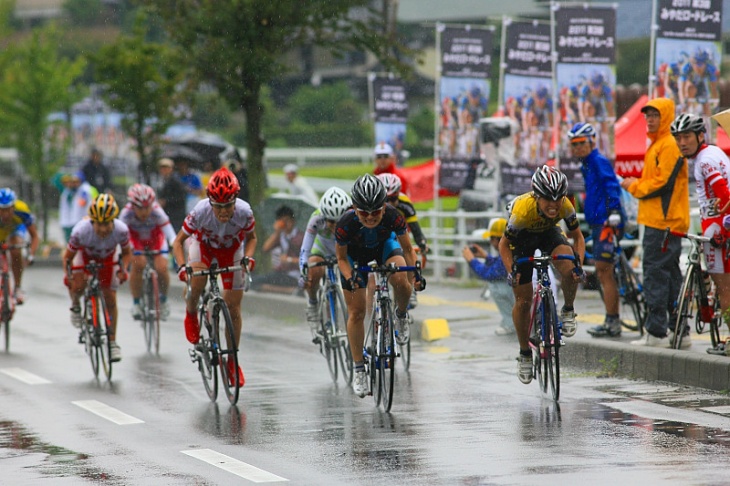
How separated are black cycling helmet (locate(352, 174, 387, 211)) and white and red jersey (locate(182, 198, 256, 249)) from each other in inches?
65.9

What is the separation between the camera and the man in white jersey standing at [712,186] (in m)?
11.9

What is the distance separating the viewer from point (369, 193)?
1044 cm

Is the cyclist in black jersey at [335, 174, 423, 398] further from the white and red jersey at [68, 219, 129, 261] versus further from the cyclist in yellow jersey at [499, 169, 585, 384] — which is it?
the white and red jersey at [68, 219, 129, 261]

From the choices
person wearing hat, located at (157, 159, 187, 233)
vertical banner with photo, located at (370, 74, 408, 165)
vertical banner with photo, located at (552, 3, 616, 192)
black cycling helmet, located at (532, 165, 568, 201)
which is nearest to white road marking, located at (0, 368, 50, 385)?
black cycling helmet, located at (532, 165, 568, 201)

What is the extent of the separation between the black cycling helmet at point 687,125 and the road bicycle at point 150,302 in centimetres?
662

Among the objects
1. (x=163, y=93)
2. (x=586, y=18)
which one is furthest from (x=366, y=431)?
(x=163, y=93)

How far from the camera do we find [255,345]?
16.3 m

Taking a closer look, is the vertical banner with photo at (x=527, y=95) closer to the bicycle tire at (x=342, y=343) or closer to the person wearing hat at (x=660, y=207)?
the person wearing hat at (x=660, y=207)

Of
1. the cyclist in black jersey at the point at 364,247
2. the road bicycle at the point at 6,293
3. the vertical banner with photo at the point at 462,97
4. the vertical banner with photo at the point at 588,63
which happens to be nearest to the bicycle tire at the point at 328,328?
the cyclist in black jersey at the point at 364,247

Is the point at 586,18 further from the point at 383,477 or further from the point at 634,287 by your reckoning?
the point at 383,477

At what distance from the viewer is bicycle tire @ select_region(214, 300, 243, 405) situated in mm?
11453

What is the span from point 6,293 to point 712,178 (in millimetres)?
8638

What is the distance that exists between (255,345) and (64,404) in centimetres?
450

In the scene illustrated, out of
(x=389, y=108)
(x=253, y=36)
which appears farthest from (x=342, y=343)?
(x=389, y=108)
